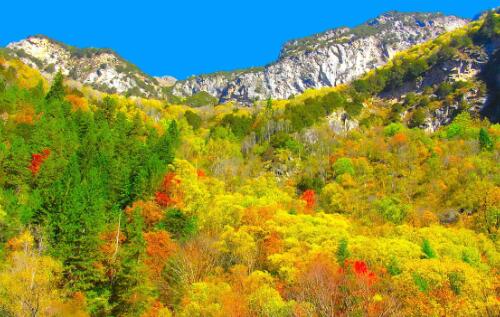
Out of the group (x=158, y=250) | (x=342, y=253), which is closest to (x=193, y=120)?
(x=158, y=250)

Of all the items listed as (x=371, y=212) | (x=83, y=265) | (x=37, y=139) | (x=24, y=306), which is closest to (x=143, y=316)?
(x=83, y=265)

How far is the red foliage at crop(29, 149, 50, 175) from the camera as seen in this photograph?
55797 mm

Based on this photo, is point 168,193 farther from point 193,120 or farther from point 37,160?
point 193,120

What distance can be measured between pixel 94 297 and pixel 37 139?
2816 cm

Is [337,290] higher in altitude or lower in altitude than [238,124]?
lower

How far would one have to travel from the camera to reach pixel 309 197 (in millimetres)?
73812

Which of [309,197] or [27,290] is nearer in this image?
[27,290]

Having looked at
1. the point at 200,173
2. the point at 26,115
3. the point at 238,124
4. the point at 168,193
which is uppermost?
the point at 238,124

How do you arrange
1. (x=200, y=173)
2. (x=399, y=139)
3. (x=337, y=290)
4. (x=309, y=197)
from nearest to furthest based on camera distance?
1. (x=337, y=290)
2. (x=200, y=173)
3. (x=309, y=197)
4. (x=399, y=139)

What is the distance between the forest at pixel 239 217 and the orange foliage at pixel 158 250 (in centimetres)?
12

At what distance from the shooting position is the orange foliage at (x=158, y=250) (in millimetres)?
43375

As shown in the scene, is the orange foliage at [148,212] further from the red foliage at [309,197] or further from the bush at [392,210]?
the bush at [392,210]

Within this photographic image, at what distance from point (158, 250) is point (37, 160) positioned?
69.5 ft

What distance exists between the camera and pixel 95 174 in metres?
55.0
